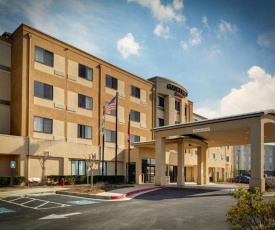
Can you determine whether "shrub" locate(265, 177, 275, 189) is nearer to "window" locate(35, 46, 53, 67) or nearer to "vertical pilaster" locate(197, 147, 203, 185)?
"vertical pilaster" locate(197, 147, 203, 185)

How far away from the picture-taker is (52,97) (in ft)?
105

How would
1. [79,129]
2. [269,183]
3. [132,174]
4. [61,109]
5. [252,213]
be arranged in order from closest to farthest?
[252,213] < [269,183] < [61,109] < [79,129] < [132,174]

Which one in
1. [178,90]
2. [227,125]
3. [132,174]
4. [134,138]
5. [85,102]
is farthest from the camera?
[178,90]

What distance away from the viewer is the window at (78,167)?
33.4 m

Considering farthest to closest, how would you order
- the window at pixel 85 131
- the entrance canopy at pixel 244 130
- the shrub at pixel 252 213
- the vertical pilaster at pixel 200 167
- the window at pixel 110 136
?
the window at pixel 110 136 < the vertical pilaster at pixel 200 167 < the window at pixel 85 131 < the entrance canopy at pixel 244 130 < the shrub at pixel 252 213

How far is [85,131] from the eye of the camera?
35562 millimetres

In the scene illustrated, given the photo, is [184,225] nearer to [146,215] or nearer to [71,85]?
[146,215]

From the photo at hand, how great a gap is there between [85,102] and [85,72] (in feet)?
12.7

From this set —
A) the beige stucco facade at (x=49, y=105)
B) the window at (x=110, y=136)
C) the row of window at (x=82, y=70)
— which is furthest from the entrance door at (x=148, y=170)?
the row of window at (x=82, y=70)

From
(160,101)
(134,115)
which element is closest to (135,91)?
(134,115)

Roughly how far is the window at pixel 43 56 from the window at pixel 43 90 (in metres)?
2.54

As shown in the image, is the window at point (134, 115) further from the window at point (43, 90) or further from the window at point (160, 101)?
the window at point (43, 90)

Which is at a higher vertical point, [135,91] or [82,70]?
[82,70]

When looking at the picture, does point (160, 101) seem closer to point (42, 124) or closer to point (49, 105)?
point (49, 105)
